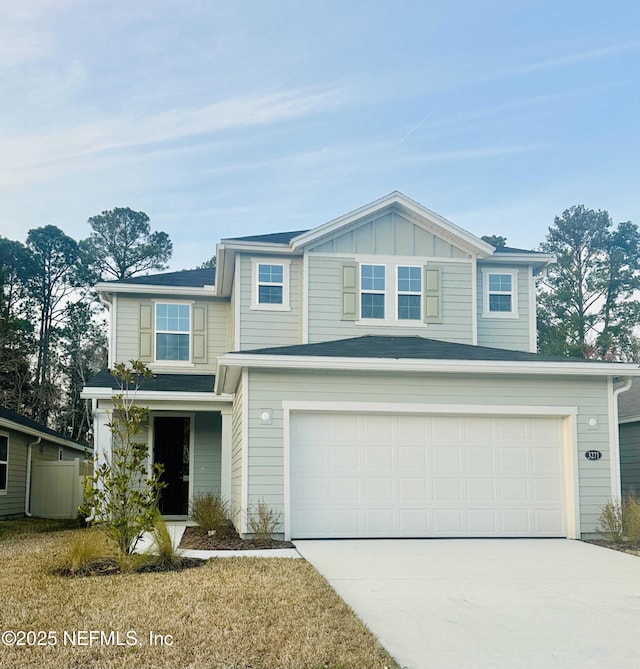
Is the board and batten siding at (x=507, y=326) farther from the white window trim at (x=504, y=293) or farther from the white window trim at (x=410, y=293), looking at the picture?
the white window trim at (x=410, y=293)

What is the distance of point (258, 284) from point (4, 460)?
24.9ft

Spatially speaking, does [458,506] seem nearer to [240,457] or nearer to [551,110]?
[240,457]

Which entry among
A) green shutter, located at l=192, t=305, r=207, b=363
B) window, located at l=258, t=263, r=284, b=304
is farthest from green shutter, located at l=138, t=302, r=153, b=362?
window, located at l=258, t=263, r=284, b=304

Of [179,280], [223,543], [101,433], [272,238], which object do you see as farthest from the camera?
[179,280]

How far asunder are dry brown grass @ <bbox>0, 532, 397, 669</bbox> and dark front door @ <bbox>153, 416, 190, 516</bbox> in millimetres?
7830

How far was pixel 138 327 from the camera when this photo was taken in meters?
17.5

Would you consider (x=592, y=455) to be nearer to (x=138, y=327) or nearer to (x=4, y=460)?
(x=138, y=327)

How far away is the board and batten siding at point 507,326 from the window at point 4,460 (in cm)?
1097

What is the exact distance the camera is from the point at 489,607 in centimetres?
687

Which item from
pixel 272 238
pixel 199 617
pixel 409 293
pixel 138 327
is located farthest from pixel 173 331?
pixel 199 617

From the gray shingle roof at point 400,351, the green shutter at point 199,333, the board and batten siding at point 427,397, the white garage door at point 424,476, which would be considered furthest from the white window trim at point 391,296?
the green shutter at point 199,333

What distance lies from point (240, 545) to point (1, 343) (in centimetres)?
2295

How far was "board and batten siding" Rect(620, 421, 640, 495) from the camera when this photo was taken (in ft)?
58.3

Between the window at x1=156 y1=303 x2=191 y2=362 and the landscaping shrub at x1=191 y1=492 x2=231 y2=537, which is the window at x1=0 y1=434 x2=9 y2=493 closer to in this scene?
the window at x1=156 y1=303 x2=191 y2=362
